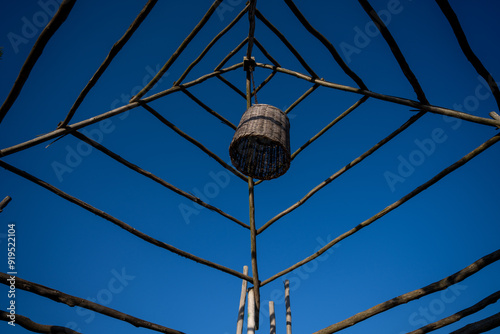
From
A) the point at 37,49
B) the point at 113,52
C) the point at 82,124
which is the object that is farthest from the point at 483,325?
the point at 82,124

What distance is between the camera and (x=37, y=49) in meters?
2.13

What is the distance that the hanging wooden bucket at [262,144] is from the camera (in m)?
3.08

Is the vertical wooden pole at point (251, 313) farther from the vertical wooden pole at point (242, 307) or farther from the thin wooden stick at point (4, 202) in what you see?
the thin wooden stick at point (4, 202)

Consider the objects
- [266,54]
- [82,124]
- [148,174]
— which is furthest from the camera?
[266,54]

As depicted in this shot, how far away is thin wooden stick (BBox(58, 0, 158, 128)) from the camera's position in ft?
8.79

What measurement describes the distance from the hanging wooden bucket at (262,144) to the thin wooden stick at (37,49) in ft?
5.62

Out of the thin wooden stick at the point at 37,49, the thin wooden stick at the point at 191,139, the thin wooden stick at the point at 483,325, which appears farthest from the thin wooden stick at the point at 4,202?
the thin wooden stick at the point at 483,325

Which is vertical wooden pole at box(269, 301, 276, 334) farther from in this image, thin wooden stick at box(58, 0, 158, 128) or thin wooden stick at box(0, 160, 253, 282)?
thin wooden stick at box(58, 0, 158, 128)

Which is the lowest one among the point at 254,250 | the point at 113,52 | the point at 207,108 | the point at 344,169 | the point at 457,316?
the point at 457,316

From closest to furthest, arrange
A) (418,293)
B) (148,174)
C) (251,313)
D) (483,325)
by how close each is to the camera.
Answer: (483,325) < (418,293) < (251,313) < (148,174)

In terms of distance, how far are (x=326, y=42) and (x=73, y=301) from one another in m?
3.62

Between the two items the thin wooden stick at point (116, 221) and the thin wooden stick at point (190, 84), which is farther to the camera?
the thin wooden stick at point (190, 84)

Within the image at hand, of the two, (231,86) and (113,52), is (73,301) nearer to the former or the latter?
(113,52)

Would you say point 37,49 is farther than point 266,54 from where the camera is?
No
